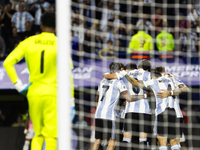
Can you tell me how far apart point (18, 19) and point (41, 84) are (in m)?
4.49

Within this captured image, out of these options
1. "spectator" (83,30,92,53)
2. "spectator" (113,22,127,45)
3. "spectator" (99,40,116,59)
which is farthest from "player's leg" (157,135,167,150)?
"spectator" (83,30,92,53)

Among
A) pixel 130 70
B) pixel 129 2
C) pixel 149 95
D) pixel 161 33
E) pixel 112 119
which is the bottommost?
pixel 112 119

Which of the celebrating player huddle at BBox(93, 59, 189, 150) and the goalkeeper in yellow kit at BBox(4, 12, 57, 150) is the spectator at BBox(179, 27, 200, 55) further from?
the goalkeeper in yellow kit at BBox(4, 12, 57, 150)

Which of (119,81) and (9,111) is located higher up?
(119,81)

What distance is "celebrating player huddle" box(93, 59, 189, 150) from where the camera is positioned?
4.92 meters

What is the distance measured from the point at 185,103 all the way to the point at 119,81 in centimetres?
273

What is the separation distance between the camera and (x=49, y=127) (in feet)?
11.6

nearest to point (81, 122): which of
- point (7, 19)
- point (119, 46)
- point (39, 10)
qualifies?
point (119, 46)

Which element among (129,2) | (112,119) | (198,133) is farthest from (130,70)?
(129,2)

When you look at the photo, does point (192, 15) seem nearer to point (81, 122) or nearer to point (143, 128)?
point (143, 128)

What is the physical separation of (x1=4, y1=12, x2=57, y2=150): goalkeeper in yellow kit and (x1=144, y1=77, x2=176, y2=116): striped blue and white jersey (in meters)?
1.87

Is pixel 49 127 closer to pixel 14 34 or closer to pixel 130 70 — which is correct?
pixel 130 70

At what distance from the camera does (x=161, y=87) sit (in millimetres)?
5059

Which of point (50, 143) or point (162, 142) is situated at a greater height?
point (50, 143)
